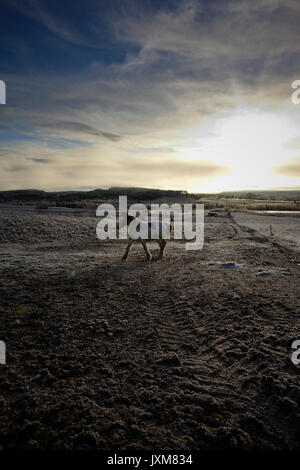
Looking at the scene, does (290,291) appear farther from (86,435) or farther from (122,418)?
(86,435)

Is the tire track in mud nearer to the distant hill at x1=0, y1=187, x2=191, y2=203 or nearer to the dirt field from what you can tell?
the dirt field

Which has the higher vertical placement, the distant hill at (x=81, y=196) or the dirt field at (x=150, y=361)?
the distant hill at (x=81, y=196)

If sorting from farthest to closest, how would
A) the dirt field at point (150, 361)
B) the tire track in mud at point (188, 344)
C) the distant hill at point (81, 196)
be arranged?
the distant hill at point (81, 196) < the tire track in mud at point (188, 344) < the dirt field at point (150, 361)

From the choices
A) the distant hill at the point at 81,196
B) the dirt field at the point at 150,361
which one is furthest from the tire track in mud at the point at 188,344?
the distant hill at the point at 81,196

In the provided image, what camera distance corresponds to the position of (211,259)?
1116cm

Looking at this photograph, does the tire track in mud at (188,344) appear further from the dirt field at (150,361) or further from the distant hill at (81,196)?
the distant hill at (81,196)

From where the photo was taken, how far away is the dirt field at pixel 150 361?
107 inches

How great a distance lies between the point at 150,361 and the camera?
389 centimetres

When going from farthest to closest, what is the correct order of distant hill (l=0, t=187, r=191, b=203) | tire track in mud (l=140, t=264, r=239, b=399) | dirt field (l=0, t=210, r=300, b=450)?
distant hill (l=0, t=187, r=191, b=203), tire track in mud (l=140, t=264, r=239, b=399), dirt field (l=0, t=210, r=300, b=450)

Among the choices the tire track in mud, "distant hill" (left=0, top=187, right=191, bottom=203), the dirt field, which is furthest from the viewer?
"distant hill" (left=0, top=187, right=191, bottom=203)

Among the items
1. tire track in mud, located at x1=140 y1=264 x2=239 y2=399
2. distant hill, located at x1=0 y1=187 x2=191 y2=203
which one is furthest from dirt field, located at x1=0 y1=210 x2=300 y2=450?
distant hill, located at x1=0 y1=187 x2=191 y2=203

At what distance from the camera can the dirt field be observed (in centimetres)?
271
